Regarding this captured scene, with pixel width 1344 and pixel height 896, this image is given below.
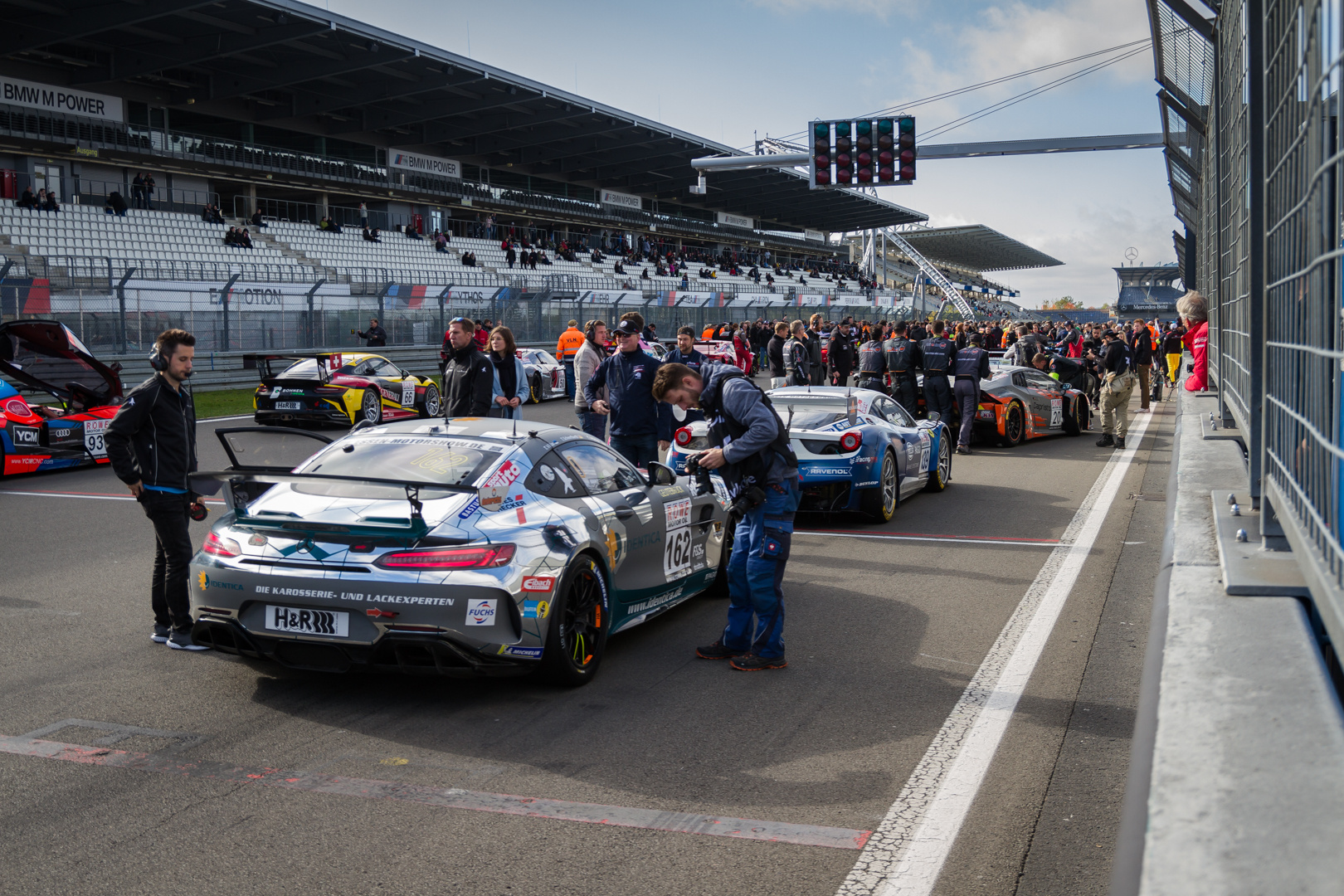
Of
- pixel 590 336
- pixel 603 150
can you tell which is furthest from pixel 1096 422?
pixel 603 150

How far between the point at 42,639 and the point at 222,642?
1740mm

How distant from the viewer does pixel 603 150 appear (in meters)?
61.3

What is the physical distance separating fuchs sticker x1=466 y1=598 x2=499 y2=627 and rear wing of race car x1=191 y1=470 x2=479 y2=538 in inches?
15.6

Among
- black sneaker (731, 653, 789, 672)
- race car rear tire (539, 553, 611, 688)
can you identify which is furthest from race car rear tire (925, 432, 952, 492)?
race car rear tire (539, 553, 611, 688)

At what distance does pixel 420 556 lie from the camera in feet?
16.6

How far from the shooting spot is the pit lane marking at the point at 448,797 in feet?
12.7

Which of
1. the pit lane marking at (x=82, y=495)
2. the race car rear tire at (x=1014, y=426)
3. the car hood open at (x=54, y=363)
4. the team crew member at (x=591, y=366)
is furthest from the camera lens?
the race car rear tire at (x=1014, y=426)

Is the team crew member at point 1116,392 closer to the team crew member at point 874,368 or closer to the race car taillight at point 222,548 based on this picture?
the team crew member at point 874,368

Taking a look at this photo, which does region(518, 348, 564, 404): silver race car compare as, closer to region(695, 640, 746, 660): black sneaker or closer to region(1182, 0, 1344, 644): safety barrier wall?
region(695, 640, 746, 660): black sneaker

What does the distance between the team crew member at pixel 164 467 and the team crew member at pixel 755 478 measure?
2636 mm

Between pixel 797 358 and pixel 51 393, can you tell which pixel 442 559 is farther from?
pixel 797 358

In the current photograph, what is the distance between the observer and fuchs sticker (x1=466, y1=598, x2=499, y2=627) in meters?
4.98

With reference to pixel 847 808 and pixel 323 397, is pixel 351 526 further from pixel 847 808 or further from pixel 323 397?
pixel 323 397

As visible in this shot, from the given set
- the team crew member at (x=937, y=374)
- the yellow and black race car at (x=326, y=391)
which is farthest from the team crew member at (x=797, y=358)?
the yellow and black race car at (x=326, y=391)
